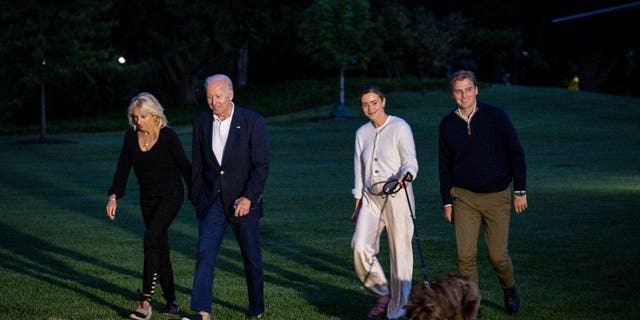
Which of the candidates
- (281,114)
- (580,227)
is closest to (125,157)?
(580,227)

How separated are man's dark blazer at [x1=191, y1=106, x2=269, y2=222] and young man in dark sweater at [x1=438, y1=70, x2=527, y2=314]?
1490 mm

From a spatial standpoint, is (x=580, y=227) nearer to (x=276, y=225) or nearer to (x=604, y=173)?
(x=276, y=225)

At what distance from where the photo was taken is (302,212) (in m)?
17.9

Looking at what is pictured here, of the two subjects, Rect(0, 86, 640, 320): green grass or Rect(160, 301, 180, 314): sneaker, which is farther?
Rect(0, 86, 640, 320): green grass

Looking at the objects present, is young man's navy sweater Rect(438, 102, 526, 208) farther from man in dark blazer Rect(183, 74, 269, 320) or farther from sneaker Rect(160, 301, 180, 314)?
sneaker Rect(160, 301, 180, 314)

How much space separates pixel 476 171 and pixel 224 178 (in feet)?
6.69

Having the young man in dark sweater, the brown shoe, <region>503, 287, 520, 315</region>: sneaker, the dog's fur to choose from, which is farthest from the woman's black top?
<region>503, 287, 520, 315</region>: sneaker

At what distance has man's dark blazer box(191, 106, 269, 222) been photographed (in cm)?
871

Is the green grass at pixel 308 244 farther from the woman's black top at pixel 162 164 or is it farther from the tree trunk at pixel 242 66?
the tree trunk at pixel 242 66

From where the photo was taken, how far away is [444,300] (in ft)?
23.1

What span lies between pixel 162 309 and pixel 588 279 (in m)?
4.38

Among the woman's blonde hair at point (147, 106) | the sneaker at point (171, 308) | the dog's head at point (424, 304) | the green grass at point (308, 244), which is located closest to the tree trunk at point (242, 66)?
the green grass at point (308, 244)

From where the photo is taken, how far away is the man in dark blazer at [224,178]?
8602 millimetres

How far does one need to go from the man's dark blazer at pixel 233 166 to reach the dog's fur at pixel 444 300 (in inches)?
79.9
